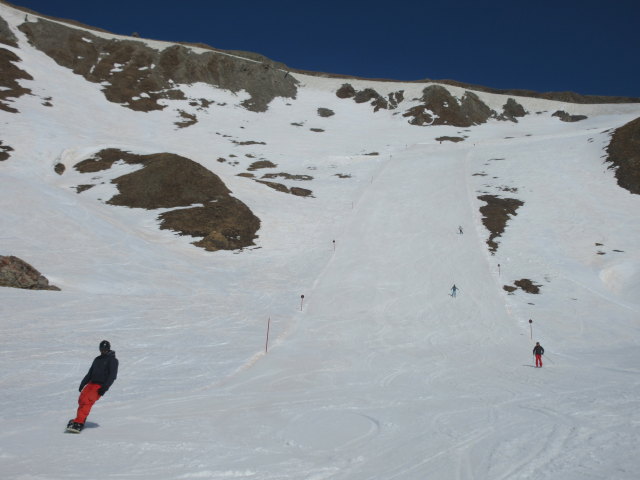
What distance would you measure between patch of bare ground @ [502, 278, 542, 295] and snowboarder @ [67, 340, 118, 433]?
78.0 feet

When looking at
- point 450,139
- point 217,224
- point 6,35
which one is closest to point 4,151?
point 217,224

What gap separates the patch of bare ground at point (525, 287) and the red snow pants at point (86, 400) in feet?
78.5

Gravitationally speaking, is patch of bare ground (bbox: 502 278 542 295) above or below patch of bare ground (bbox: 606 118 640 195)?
below

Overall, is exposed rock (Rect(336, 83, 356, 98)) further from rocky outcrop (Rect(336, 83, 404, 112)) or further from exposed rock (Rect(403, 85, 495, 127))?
exposed rock (Rect(403, 85, 495, 127))

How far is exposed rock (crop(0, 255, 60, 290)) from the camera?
16.7m

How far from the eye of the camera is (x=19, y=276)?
1686cm

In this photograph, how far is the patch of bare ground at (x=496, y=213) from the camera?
3447 centimetres

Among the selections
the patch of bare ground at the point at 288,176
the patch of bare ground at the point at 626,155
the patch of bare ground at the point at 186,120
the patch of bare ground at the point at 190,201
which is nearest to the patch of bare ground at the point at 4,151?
the patch of bare ground at the point at 190,201

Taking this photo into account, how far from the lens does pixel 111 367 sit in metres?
6.85

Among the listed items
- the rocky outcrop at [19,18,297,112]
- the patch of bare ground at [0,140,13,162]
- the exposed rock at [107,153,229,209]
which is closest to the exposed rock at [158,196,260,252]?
the exposed rock at [107,153,229,209]

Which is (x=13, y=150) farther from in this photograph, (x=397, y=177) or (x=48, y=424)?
(x=48, y=424)

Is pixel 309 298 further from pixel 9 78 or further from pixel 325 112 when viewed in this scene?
pixel 325 112

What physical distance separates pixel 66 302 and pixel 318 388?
35.8 ft

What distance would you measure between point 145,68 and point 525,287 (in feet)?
267
